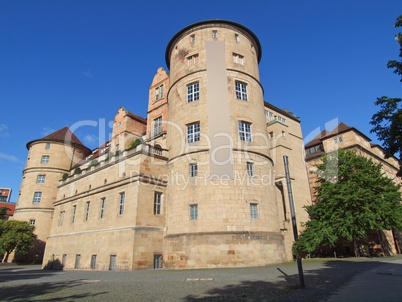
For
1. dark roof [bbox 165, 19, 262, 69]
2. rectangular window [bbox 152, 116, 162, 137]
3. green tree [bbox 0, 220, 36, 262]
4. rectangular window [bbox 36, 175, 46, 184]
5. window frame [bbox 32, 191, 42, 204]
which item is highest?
dark roof [bbox 165, 19, 262, 69]

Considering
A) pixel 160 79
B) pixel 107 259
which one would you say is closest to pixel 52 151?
pixel 160 79

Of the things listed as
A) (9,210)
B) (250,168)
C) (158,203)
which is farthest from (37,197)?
(9,210)

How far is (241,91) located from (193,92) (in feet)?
14.9

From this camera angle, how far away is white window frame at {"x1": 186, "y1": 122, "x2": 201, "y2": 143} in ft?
75.9

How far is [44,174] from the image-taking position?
144 ft

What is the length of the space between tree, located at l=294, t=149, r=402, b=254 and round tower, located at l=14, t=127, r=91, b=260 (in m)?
38.2

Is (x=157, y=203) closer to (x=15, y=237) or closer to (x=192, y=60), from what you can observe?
(x=192, y=60)

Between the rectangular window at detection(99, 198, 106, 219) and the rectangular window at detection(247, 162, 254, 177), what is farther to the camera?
the rectangular window at detection(99, 198, 106, 219)

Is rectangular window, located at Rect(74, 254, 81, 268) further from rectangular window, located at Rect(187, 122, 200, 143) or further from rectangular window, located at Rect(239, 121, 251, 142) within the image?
rectangular window, located at Rect(239, 121, 251, 142)

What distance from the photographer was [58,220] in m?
33.1

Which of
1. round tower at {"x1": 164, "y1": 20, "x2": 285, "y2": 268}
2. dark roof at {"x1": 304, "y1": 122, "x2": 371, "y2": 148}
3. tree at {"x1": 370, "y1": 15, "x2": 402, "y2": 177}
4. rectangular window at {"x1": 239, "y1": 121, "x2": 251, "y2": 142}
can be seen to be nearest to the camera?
tree at {"x1": 370, "y1": 15, "x2": 402, "y2": 177}

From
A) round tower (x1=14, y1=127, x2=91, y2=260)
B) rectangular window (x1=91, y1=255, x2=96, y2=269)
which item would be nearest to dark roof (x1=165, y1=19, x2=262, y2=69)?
rectangular window (x1=91, y1=255, x2=96, y2=269)

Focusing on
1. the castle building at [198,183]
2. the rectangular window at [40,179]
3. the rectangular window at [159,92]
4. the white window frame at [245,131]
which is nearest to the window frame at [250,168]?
the castle building at [198,183]

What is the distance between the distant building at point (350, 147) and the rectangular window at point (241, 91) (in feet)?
39.4
